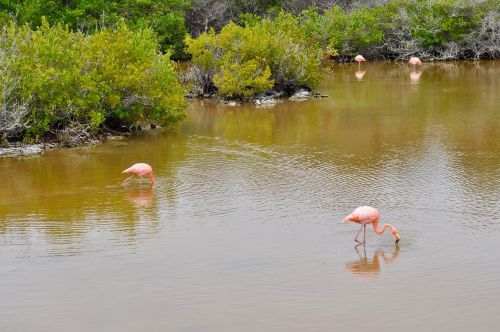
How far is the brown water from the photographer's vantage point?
867cm

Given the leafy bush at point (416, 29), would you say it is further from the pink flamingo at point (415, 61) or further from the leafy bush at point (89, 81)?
the leafy bush at point (89, 81)

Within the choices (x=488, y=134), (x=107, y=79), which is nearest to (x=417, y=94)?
(x=488, y=134)

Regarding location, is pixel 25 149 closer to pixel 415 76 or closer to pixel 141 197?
pixel 141 197

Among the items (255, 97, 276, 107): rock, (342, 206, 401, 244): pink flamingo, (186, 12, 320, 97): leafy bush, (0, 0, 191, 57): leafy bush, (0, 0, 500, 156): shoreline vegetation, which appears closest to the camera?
(342, 206, 401, 244): pink flamingo

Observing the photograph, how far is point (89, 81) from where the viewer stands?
16.6m

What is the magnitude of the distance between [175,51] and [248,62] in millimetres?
11084

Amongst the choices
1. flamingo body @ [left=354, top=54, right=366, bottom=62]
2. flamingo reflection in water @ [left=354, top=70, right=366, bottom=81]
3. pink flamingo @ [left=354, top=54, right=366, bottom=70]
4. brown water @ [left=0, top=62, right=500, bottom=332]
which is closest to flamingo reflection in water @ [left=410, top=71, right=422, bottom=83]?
flamingo reflection in water @ [left=354, top=70, right=366, bottom=81]

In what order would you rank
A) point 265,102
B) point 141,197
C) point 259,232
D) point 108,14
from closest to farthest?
point 259,232
point 141,197
point 265,102
point 108,14

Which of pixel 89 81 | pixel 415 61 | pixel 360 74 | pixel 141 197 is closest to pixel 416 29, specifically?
pixel 415 61

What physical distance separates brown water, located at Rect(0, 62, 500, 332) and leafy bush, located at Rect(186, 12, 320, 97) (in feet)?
12.0

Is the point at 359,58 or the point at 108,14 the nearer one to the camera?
the point at 108,14

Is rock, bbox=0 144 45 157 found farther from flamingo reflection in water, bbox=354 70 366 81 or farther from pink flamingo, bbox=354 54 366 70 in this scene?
pink flamingo, bbox=354 54 366 70

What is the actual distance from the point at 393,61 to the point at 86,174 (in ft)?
71.1

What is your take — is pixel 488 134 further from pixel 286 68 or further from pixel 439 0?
pixel 439 0
